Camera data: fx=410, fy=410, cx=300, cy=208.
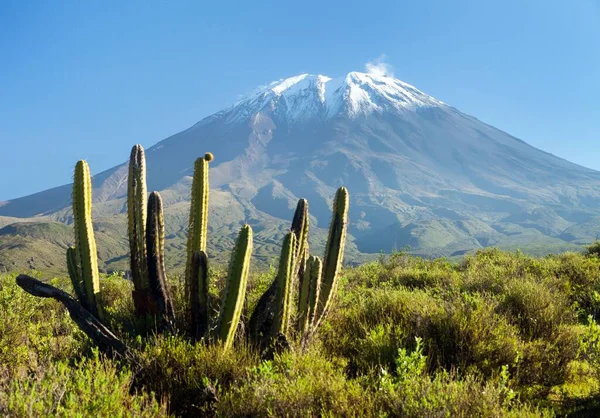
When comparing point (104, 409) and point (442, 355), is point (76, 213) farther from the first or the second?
point (442, 355)

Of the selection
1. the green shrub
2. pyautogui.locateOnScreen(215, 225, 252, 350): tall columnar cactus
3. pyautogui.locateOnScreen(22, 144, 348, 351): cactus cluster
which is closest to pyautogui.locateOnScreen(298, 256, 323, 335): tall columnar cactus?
pyautogui.locateOnScreen(22, 144, 348, 351): cactus cluster

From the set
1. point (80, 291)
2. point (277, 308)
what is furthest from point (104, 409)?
point (80, 291)

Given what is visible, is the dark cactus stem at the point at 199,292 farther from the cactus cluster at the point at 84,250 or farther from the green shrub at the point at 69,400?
the green shrub at the point at 69,400

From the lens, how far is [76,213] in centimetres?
591

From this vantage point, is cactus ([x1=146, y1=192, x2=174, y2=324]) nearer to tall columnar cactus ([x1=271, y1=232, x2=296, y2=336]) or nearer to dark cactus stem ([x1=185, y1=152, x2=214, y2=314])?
dark cactus stem ([x1=185, y1=152, x2=214, y2=314])

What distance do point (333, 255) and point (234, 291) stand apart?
1.79 metres

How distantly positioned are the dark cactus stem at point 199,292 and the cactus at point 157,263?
395 mm

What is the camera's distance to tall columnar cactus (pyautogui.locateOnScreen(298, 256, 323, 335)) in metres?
5.72

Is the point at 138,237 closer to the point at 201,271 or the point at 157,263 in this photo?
the point at 157,263

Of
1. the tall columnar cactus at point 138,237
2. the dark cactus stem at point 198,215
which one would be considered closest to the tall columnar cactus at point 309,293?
the dark cactus stem at point 198,215

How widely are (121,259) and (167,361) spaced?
18638 centimetres

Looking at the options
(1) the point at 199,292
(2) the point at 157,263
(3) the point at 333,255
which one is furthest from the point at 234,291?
(3) the point at 333,255

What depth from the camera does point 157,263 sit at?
5867 millimetres

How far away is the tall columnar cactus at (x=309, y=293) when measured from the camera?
5.72m
